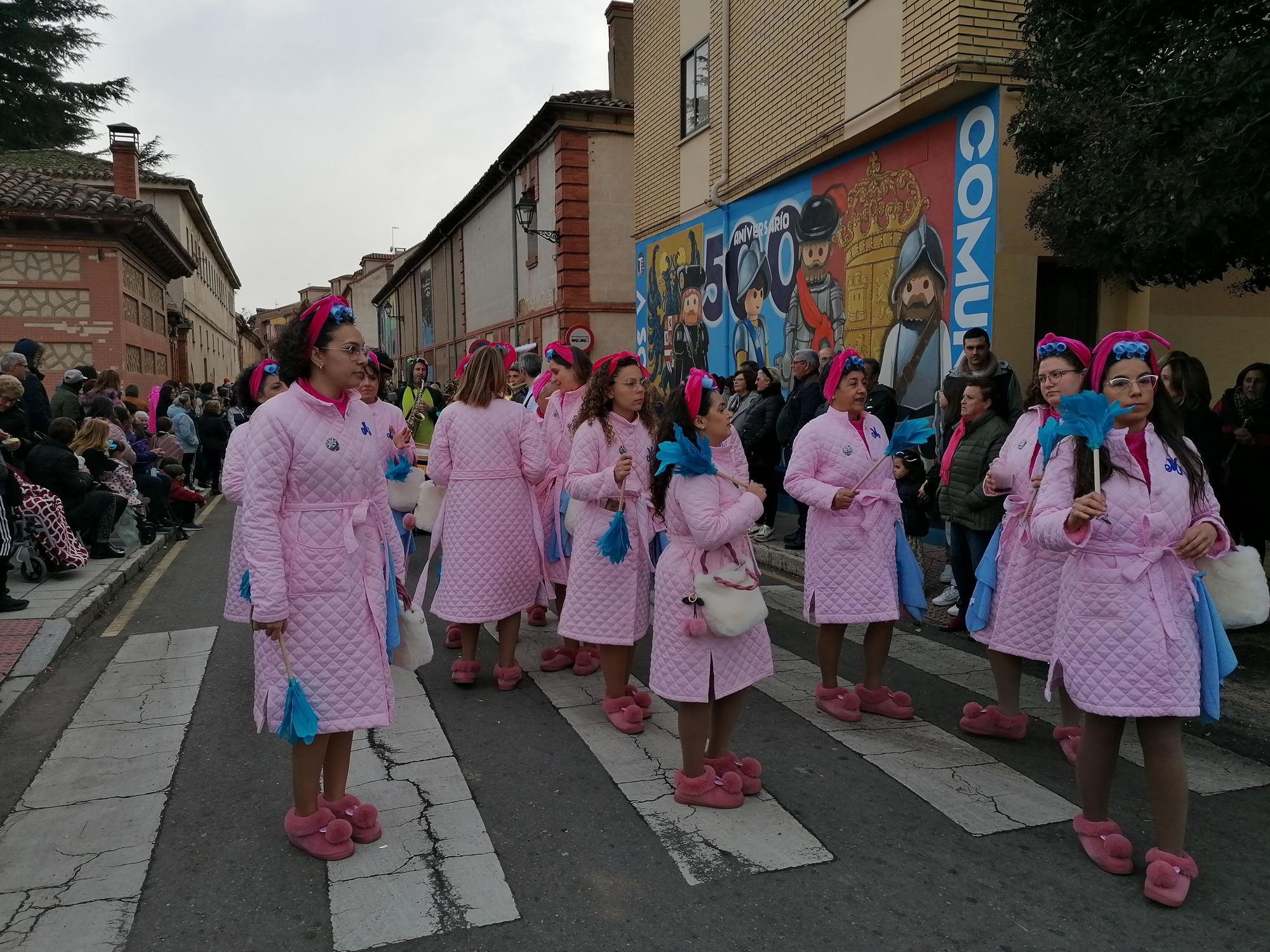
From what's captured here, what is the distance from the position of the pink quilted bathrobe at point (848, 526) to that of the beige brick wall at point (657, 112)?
12.2m

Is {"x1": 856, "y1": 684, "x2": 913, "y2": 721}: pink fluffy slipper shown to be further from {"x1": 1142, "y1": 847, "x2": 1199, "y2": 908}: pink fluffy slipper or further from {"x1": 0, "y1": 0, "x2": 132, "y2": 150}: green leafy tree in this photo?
{"x1": 0, "y1": 0, "x2": 132, "y2": 150}: green leafy tree

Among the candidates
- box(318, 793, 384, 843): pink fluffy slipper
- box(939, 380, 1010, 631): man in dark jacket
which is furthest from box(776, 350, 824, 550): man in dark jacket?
box(318, 793, 384, 843): pink fluffy slipper

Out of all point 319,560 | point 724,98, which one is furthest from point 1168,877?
point 724,98

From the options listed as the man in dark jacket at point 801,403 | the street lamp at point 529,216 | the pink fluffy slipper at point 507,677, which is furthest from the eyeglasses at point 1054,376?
the street lamp at point 529,216

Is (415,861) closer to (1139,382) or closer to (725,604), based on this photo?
(725,604)

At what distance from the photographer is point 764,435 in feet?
32.9

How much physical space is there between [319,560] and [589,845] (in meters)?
1.49

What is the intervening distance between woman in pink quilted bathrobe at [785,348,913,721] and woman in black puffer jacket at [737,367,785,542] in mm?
4928

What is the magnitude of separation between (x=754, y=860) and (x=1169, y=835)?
1.42 meters

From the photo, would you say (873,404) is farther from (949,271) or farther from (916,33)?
(916,33)

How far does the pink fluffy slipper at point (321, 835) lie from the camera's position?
3.44 meters

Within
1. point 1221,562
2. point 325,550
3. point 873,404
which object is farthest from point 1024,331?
point 325,550

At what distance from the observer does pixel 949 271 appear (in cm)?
967

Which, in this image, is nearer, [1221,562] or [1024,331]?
[1221,562]
